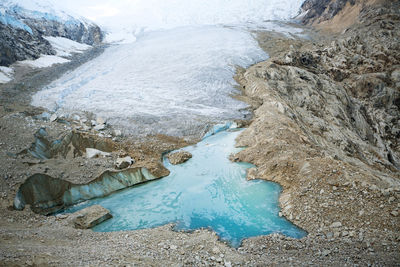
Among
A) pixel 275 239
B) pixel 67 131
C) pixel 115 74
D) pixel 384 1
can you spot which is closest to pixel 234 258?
pixel 275 239

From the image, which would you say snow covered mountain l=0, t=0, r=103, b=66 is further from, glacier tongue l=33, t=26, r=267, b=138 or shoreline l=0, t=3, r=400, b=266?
shoreline l=0, t=3, r=400, b=266

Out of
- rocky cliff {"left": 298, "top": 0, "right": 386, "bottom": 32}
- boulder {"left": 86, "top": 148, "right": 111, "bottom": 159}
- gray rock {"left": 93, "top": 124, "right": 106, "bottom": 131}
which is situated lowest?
boulder {"left": 86, "top": 148, "right": 111, "bottom": 159}

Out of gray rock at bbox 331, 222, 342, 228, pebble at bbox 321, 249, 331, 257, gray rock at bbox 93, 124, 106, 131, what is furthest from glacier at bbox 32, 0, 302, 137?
pebble at bbox 321, 249, 331, 257

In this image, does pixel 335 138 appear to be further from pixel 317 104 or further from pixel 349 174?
pixel 349 174

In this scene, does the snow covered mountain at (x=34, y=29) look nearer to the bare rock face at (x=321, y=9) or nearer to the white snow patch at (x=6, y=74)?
the white snow patch at (x=6, y=74)

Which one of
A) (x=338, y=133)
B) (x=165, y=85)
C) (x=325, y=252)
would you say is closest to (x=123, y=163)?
(x=325, y=252)

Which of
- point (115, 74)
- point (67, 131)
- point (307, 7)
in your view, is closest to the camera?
point (67, 131)
